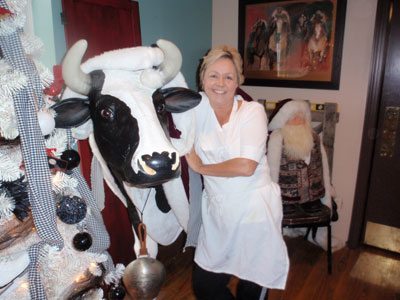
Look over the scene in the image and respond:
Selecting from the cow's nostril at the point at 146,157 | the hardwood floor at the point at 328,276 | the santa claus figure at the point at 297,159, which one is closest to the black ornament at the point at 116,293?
the cow's nostril at the point at 146,157

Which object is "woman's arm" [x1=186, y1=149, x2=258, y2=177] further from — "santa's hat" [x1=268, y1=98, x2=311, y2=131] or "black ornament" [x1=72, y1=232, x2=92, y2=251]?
"santa's hat" [x1=268, y1=98, x2=311, y2=131]

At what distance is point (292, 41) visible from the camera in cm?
253

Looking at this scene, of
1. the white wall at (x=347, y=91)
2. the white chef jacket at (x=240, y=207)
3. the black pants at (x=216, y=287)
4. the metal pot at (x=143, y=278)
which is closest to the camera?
the metal pot at (x=143, y=278)

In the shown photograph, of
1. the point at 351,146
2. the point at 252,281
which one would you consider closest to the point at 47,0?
the point at 252,281

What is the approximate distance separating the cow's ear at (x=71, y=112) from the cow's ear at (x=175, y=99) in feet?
0.56

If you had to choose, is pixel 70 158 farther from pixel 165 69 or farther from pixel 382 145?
pixel 382 145

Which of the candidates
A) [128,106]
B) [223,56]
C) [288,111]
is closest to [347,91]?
[288,111]

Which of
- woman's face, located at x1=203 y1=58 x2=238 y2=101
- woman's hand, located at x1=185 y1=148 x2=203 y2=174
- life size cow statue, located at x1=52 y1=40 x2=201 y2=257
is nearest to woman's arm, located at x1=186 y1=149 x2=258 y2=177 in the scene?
woman's hand, located at x1=185 y1=148 x2=203 y2=174

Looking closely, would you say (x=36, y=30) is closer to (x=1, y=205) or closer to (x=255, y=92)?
(x=1, y=205)

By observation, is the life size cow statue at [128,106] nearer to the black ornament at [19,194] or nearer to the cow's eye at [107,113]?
the cow's eye at [107,113]

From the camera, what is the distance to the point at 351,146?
2508 millimetres

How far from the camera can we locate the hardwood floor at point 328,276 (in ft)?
6.75

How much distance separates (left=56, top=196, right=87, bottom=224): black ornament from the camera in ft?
2.43

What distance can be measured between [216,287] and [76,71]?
1.14 metres
